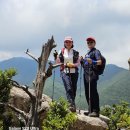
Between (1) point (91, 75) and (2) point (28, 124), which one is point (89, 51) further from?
(2) point (28, 124)

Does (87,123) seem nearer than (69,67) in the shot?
No

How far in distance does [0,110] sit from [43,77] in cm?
356

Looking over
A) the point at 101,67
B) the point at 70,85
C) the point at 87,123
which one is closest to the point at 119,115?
the point at 87,123

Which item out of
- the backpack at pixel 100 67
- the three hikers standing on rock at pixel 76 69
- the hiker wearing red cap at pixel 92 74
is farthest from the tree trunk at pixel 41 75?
the backpack at pixel 100 67

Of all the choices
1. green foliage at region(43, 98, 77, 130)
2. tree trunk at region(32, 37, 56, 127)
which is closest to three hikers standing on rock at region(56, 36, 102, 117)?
tree trunk at region(32, 37, 56, 127)

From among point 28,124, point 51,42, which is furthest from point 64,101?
point 51,42

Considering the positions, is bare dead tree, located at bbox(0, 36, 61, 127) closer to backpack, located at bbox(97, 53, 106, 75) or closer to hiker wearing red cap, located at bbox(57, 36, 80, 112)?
hiker wearing red cap, located at bbox(57, 36, 80, 112)

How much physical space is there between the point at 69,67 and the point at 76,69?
35cm

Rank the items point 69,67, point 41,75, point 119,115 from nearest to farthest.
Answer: point 69,67
point 41,75
point 119,115

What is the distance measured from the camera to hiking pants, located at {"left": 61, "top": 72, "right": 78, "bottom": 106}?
19734 mm

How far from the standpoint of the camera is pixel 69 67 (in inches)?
781

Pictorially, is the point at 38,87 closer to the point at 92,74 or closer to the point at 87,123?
the point at 92,74

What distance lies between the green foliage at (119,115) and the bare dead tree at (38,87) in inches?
268

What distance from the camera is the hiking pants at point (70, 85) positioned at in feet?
64.7
